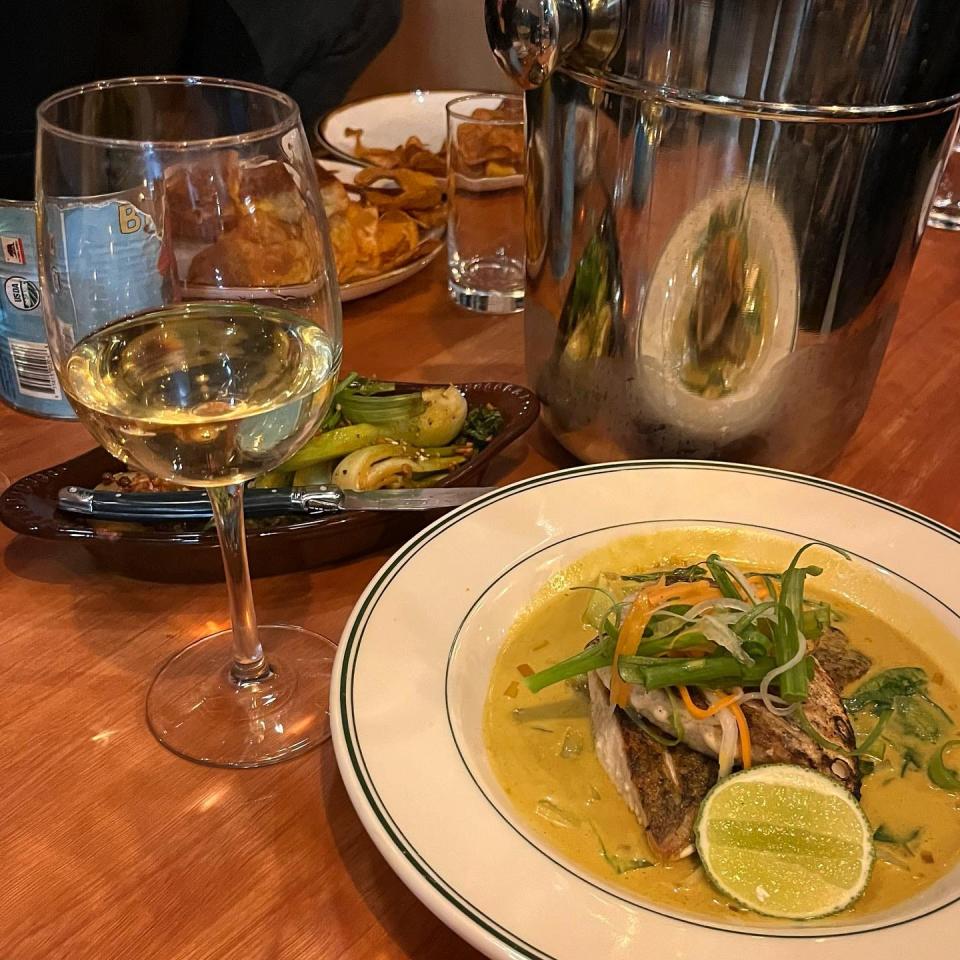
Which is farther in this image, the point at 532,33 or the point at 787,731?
the point at 532,33

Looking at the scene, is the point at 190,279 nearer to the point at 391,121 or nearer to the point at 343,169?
the point at 343,169

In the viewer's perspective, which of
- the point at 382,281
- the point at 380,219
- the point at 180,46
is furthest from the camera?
the point at 180,46

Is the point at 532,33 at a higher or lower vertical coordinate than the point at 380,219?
higher

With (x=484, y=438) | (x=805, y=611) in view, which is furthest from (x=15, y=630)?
(x=805, y=611)

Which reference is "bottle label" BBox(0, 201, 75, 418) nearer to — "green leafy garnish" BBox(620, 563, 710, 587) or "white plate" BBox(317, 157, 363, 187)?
Answer: "green leafy garnish" BBox(620, 563, 710, 587)

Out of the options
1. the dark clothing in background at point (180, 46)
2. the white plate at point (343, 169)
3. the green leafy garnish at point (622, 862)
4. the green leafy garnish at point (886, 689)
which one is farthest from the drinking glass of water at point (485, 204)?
the green leafy garnish at point (622, 862)

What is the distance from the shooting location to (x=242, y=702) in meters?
0.77

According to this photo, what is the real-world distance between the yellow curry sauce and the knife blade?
0.14 metres

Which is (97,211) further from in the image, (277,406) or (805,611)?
(805,611)

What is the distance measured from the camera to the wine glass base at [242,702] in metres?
0.72

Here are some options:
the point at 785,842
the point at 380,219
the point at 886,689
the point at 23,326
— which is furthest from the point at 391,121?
the point at 785,842

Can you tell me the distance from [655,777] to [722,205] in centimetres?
49

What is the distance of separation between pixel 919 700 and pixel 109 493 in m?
0.71

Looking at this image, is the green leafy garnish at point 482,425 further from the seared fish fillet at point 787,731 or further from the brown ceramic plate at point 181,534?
the seared fish fillet at point 787,731
